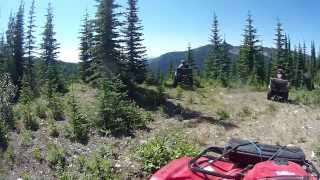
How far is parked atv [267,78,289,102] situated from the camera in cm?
2252

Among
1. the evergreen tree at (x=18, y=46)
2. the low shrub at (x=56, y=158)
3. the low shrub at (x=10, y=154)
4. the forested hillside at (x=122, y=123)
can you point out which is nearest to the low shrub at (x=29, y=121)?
the forested hillside at (x=122, y=123)

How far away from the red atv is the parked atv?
16468 mm

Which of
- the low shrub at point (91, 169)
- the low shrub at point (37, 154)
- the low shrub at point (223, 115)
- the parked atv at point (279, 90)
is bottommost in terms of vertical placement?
the low shrub at point (91, 169)

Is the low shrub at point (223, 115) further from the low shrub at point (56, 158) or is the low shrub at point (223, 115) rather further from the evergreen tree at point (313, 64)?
the evergreen tree at point (313, 64)

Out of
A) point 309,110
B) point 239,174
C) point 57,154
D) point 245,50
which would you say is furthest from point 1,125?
point 245,50

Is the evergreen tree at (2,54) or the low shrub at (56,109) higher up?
the evergreen tree at (2,54)

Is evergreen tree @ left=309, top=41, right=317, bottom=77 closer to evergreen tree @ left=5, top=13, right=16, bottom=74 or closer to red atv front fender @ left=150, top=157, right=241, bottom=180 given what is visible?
evergreen tree @ left=5, top=13, right=16, bottom=74

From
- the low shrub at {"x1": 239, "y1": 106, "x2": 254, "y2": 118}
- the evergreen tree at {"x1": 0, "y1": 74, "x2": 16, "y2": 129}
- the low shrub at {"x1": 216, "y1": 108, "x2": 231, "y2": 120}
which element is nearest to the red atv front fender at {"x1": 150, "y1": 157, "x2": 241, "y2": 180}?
the evergreen tree at {"x1": 0, "y1": 74, "x2": 16, "y2": 129}

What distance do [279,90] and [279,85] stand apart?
0.24 metres

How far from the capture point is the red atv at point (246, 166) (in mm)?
5336

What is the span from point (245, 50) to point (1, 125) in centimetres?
4705

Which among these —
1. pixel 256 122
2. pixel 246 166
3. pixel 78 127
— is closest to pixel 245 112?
pixel 256 122

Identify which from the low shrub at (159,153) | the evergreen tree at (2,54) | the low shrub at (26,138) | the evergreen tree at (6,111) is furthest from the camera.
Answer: the evergreen tree at (2,54)

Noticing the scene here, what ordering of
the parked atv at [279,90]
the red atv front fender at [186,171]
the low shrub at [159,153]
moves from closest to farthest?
the red atv front fender at [186,171]
the low shrub at [159,153]
the parked atv at [279,90]
